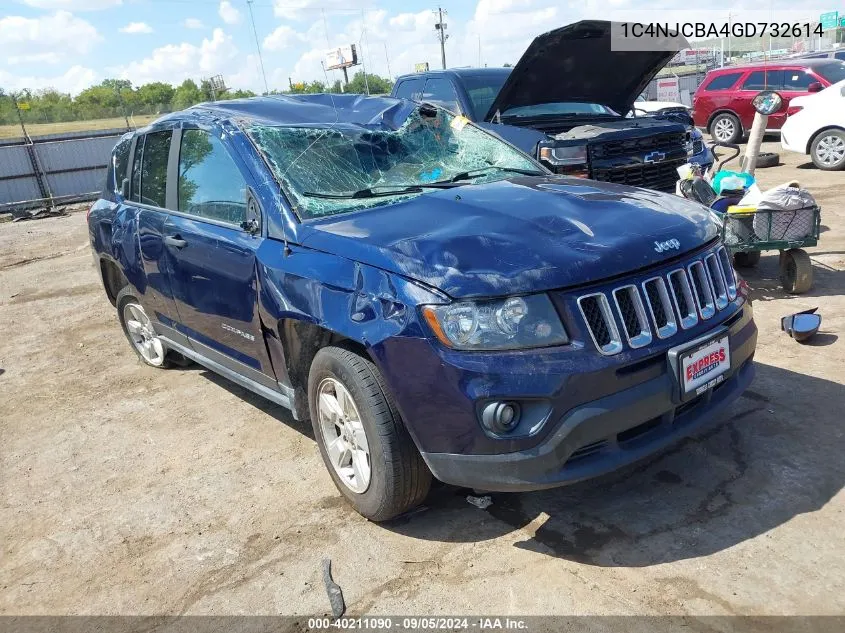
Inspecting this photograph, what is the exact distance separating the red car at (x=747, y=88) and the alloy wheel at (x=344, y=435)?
14066 millimetres

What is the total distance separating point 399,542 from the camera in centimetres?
297

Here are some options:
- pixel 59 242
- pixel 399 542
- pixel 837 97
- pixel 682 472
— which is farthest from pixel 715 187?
pixel 59 242

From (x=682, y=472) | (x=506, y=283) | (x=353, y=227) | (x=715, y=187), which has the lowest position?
(x=682, y=472)

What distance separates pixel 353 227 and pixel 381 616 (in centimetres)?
159

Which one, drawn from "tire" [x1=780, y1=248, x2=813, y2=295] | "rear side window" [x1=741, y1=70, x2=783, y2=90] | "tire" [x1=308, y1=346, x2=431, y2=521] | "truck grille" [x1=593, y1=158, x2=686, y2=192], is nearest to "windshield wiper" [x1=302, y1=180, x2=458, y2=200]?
"tire" [x1=308, y1=346, x2=431, y2=521]

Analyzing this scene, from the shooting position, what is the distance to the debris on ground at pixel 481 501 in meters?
3.13

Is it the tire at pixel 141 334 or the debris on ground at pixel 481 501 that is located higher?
the tire at pixel 141 334

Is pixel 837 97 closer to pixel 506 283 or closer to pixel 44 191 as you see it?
pixel 506 283

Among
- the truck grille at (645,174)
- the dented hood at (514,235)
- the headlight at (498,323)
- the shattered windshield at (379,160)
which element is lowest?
the truck grille at (645,174)

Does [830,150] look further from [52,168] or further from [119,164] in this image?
[52,168]

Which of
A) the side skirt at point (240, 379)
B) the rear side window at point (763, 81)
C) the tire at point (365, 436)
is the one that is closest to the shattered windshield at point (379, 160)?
the tire at point (365, 436)

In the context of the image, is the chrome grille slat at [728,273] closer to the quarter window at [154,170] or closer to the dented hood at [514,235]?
the dented hood at [514,235]

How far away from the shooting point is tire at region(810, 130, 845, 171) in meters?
10.9

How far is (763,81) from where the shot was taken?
14891 mm
